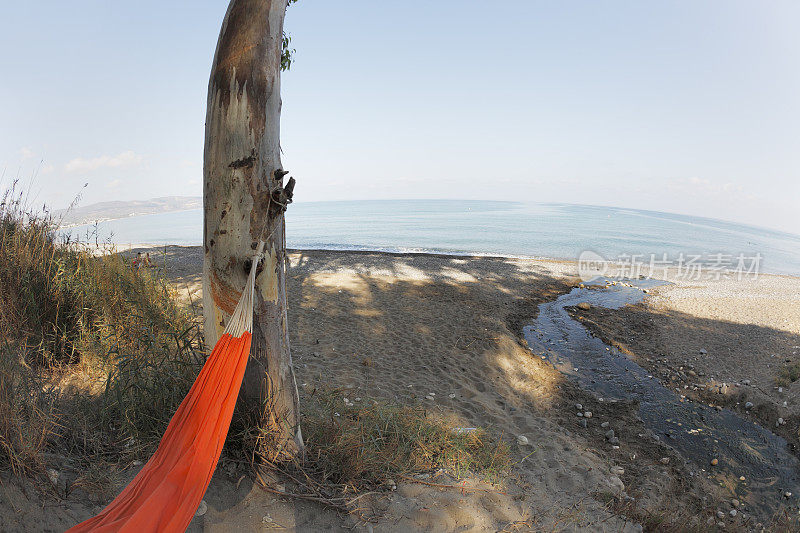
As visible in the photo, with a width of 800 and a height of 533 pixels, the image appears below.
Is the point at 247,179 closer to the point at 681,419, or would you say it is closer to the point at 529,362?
the point at 529,362

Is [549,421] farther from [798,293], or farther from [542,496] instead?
[798,293]

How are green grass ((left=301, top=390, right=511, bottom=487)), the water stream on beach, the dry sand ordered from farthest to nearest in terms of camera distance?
the water stream on beach < green grass ((left=301, top=390, right=511, bottom=487)) < the dry sand

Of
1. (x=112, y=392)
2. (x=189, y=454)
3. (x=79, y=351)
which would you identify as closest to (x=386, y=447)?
(x=189, y=454)

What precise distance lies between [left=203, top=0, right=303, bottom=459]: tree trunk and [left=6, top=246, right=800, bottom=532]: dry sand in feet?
2.59

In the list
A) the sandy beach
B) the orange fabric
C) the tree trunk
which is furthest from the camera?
the sandy beach

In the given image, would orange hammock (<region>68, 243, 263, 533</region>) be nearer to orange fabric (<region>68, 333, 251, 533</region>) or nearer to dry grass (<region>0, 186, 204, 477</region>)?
orange fabric (<region>68, 333, 251, 533</region>)

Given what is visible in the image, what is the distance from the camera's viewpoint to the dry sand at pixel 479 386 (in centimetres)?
225

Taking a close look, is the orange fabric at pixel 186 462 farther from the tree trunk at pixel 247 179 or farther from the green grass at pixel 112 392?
the green grass at pixel 112 392

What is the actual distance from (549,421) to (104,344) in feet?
14.0

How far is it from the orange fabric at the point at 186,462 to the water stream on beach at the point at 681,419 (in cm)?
424

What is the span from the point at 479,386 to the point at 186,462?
3698 mm

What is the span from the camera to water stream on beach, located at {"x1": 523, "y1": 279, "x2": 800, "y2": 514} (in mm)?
3781

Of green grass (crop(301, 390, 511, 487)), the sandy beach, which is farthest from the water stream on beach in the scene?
green grass (crop(301, 390, 511, 487))

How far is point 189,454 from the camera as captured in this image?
1.76m
